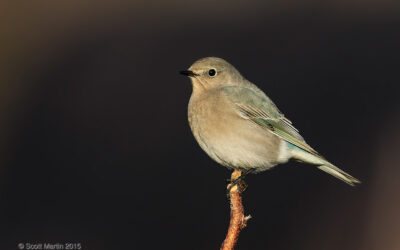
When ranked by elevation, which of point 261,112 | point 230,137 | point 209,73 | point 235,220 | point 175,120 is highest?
point 209,73

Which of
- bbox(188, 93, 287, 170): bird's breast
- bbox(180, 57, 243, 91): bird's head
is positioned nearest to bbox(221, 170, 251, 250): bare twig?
bbox(188, 93, 287, 170): bird's breast

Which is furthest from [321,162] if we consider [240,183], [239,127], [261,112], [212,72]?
[212,72]

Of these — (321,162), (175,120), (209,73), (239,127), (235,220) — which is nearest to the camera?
(235,220)

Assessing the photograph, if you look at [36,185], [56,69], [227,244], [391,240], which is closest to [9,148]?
[36,185]

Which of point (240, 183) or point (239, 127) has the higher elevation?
point (239, 127)

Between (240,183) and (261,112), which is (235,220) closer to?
(240,183)

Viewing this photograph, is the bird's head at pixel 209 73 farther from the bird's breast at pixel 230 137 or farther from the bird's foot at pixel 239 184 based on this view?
the bird's foot at pixel 239 184

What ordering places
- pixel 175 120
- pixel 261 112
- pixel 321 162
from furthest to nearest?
pixel 175 120 → pixel 261 112 → pixel 321 162

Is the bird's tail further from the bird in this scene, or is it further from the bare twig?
the bare twig
